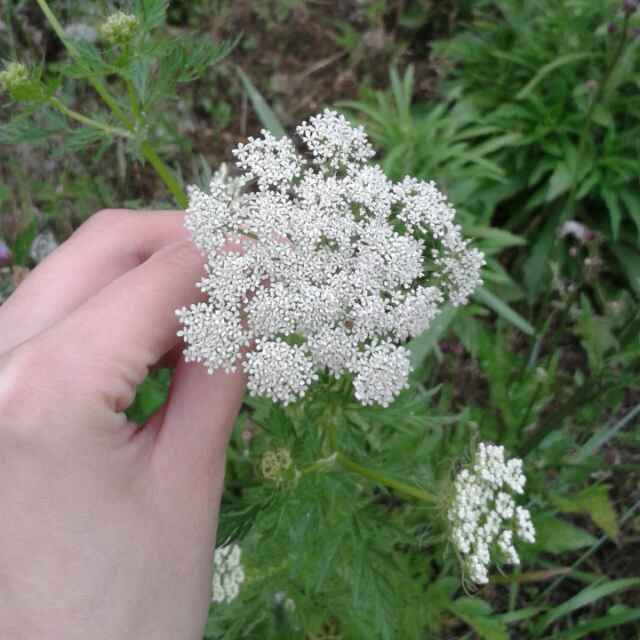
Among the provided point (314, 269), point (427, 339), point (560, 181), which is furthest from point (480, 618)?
point (560, 181)

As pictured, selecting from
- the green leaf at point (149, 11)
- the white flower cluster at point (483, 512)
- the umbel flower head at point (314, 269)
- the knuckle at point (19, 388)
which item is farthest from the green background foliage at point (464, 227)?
the knuckle at point (19, 388)

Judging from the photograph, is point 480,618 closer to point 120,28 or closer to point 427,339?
point 427,339

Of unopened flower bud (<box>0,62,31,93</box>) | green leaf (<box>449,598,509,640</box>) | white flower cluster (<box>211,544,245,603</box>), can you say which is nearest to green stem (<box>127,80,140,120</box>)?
unopened flower bud (<box>0,62,31,93</box>)

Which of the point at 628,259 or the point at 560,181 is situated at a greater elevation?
the point at 560,181

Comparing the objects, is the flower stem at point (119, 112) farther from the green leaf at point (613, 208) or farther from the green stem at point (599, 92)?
the green leaf at point (613, 208)

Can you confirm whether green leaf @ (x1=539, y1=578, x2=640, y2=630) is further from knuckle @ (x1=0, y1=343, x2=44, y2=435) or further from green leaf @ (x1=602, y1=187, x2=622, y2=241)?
knuckle @ (x1=0, y1=343, x2=44, y2=435)

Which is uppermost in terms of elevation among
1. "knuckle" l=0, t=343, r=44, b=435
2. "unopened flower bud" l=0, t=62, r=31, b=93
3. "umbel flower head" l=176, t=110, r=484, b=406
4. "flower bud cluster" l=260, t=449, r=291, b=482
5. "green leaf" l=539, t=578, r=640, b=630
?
"unopened flower bud" l=0, t=62, r=31, b=93

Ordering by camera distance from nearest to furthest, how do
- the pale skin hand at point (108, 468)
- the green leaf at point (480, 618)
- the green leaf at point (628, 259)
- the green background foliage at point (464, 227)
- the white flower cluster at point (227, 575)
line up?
the pale skin hand at point (108, 468)
the green background foliage at point (464, 227)
the white flower cluster at point (227, 575)
the green leaf at point (480, 618)
the green leaf at point (628, 259)
